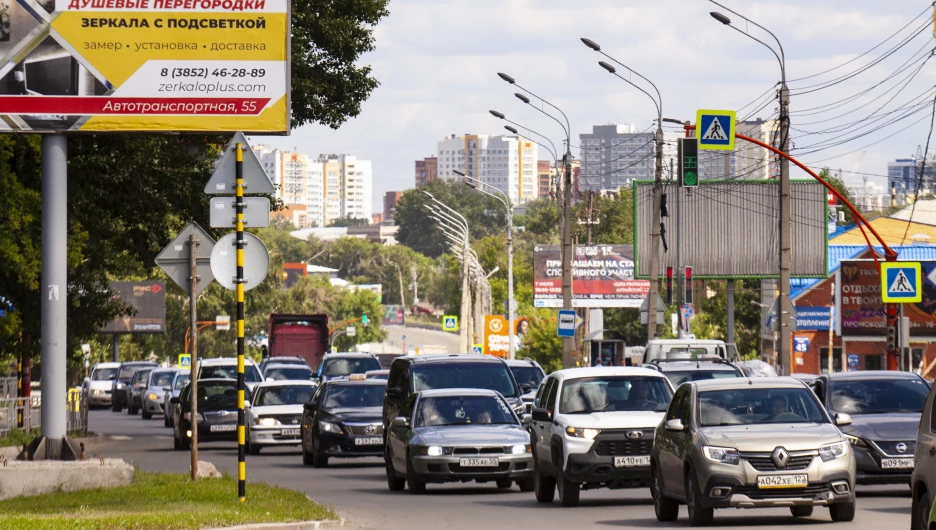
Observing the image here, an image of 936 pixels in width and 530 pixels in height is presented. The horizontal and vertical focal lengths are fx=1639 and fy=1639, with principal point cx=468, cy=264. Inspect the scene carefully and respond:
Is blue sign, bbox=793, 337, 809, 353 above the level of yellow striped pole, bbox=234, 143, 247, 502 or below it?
below

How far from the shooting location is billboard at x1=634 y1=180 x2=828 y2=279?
73938 mm

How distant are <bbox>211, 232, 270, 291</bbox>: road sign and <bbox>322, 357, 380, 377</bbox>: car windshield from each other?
24.5m

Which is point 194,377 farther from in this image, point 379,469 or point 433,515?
point 379,469

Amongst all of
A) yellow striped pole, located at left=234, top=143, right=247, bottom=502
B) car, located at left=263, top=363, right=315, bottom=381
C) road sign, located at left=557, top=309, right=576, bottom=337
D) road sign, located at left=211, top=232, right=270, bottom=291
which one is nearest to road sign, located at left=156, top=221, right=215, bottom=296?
road sign, located at left=211, top=232, right=270, bottom=291

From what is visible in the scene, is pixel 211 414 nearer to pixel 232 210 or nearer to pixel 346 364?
pixel 346 364

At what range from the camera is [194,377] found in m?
19.5

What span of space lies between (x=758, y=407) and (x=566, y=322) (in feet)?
120

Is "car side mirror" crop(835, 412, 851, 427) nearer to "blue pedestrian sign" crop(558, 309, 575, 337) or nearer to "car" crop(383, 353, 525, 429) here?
"car" crop(383, 353, 525, 429)

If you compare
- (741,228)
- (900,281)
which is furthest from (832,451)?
(741,228)

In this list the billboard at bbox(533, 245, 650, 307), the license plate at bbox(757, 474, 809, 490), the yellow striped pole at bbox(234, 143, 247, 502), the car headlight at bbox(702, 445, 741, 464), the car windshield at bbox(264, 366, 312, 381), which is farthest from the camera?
the billboard at bbox(533, 245, 650, 307)

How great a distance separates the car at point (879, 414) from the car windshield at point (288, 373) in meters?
21.9

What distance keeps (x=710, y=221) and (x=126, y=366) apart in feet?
89.6

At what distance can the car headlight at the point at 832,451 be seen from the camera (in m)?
15.3

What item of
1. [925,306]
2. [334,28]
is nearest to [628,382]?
[334,28]
